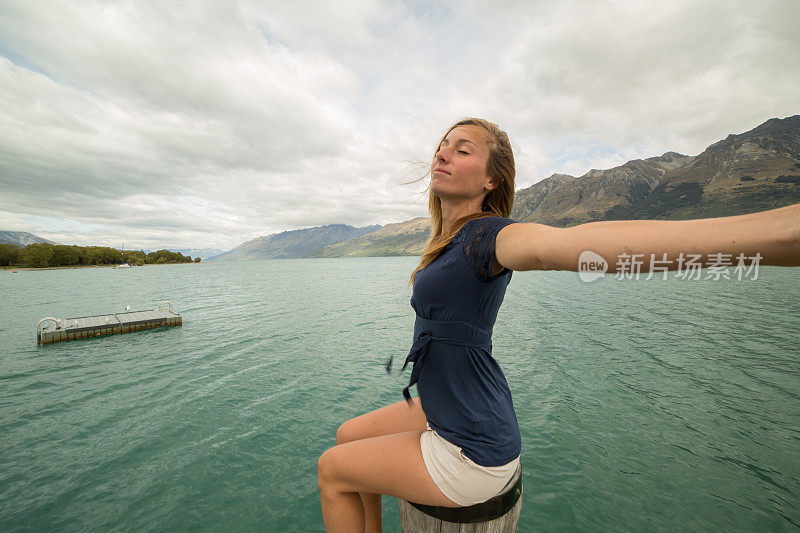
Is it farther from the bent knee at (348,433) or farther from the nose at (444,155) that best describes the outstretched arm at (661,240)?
the bent knee at (348,433)

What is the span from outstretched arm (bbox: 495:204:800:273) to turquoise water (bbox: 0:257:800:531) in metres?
6.74

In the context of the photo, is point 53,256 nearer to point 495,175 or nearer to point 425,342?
point 425,342

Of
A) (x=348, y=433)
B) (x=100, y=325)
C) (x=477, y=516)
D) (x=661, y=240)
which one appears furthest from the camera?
(x=100, y=325)

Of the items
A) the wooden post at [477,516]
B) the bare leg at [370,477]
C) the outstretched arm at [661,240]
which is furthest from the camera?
the wooden post at [477,516]

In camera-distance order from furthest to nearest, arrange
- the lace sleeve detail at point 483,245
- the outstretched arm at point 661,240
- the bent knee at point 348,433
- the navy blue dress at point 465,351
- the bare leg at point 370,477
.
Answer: the bent knee at point 348,433 → the bare leg at point 370,477 → the navy blue dress at point 465,351 → the lace sleeve detail at point 483,245 → the outstretched arm at point 661,240

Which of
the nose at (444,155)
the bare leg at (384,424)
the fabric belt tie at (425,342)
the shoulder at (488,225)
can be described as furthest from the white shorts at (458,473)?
the nose at (444,155)

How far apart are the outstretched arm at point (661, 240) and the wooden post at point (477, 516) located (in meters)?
1.93

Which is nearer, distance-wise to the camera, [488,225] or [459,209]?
[488,225]

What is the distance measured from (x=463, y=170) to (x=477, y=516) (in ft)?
8.97

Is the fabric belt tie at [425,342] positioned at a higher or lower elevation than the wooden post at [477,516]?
higher

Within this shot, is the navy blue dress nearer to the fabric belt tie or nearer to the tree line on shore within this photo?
the fabric belt tie

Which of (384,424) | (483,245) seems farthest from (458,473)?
(483,245)

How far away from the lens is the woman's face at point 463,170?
8.61ft

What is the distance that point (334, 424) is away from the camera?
9477 millimetres
